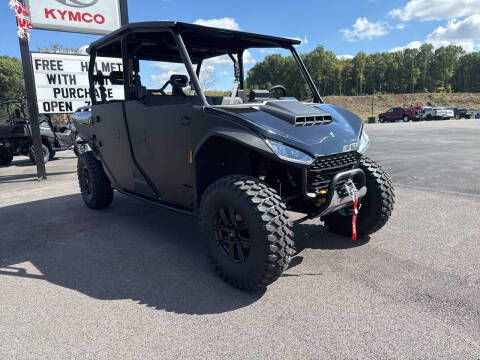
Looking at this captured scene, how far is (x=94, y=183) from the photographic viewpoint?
529 centimetres

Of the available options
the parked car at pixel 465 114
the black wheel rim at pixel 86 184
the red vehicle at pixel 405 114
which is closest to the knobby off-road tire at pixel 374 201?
the black wheel rim at pixel 86 184

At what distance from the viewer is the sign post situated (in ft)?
26.5

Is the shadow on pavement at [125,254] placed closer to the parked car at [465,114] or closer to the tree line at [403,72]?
the parked car at [465,114]

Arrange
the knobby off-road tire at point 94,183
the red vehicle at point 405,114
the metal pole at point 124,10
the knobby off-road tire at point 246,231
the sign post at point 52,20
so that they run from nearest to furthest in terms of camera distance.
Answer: the knobby off-road tire at point 246,231 → the knobby off-road tire at point 94,183 → the sign post at point 52,20 → the metal pole at point 124,10 → the red vehicle at point 405,114

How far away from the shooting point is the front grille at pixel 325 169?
2939 millimetres

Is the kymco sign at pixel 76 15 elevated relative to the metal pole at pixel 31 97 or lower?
elevated

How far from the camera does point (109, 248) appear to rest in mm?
3971

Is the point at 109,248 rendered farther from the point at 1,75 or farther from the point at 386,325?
the point at 1,75

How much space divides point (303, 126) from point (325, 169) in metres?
0.38

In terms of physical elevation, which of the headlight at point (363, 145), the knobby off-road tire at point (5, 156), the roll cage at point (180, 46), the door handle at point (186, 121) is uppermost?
the roll cage at point (180, 46)

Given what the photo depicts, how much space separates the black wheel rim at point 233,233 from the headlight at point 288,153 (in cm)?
55

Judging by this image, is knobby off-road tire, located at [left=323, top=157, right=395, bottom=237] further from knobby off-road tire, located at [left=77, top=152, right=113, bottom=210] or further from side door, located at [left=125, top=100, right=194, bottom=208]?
knobby off-road tire, located at [left=77, top=152, right=113, bottom=210]

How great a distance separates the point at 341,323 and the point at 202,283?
1156mm

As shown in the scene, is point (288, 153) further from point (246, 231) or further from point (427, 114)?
point (427, 114)
